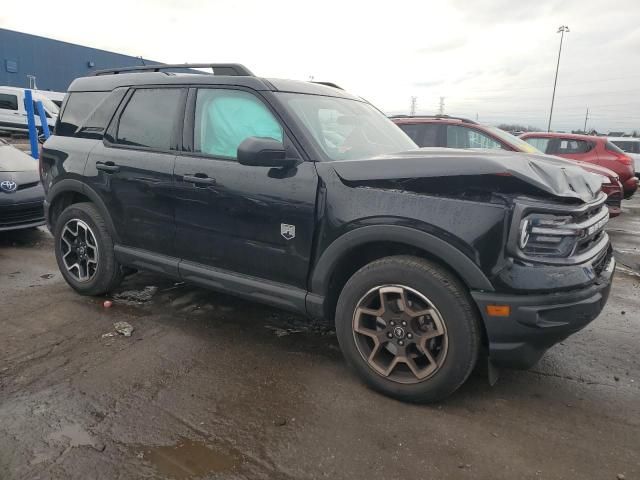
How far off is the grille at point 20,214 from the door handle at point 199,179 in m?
3.79

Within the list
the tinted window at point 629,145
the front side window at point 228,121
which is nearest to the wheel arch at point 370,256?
the front side window at point 228,121

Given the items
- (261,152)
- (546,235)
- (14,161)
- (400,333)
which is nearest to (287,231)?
(261,152)

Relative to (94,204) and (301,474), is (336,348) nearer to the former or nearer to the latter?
A: (301,474)

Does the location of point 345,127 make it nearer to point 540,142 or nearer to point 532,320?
point 532,320

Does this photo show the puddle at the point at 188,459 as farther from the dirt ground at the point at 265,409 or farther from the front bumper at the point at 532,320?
the front bumper at the point at 532,320

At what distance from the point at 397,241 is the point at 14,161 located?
6.12m

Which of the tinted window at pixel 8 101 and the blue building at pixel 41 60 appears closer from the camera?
the tinted window at pixel 8 101

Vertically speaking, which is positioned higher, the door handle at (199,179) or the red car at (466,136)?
the red car at (466,136)

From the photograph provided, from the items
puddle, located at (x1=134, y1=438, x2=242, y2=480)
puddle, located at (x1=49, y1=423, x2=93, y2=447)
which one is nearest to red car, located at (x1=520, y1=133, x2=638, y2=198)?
puddle, located at (x1=134, y1=438, x2=242, y2=480)

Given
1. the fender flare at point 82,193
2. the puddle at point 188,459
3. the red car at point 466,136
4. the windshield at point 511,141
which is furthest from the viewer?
the red car at point 466,136

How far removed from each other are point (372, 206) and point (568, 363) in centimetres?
183

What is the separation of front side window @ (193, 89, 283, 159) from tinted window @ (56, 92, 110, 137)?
1204 millimetres

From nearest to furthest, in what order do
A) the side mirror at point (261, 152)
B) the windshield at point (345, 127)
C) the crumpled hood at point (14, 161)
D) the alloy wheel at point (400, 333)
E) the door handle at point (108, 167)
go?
the alloy wheel at point (400, 333) → the side mirror at point (261, 152) → the windshield at point (345, 127) → the door handle at point (108, 167) → the crumpled hood at point (14, 161)

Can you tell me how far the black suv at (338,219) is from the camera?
2416 millimetres
